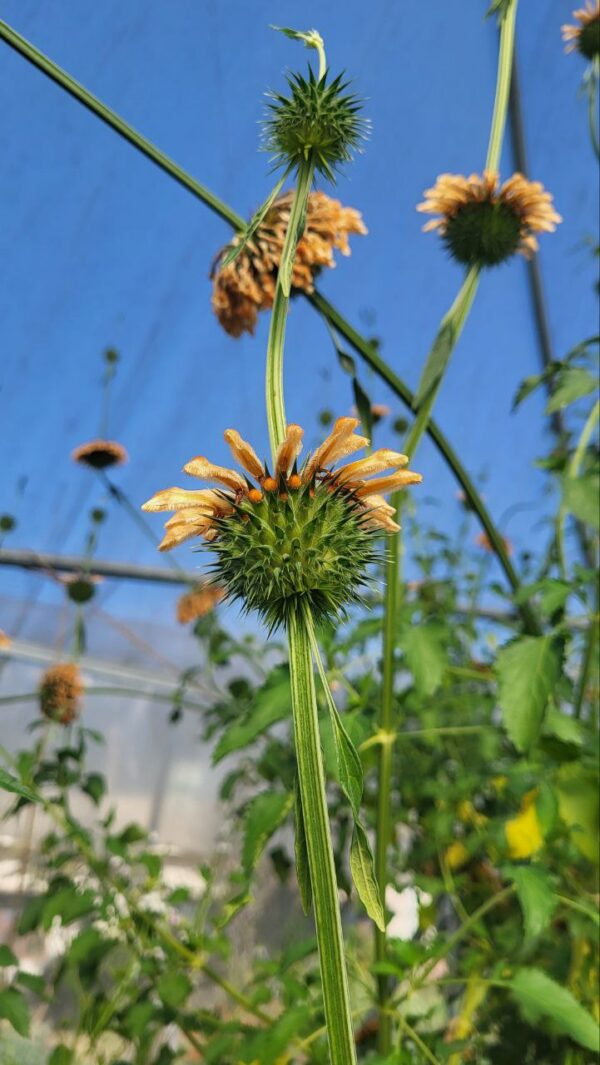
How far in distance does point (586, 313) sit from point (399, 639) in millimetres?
3030

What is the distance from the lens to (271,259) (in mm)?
576

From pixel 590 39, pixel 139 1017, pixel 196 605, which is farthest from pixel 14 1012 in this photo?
pixel 590 39

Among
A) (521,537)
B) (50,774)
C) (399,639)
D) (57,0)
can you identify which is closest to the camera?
(399,639)

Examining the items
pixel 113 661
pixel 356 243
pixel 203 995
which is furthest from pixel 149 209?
pixel 203 995

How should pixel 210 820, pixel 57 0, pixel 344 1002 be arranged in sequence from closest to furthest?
1. pixel 344 1002
2. pixel 57 0
3. pixel 210 820

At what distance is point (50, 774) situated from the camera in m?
1.08

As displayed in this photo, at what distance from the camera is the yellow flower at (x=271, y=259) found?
1.90 feet

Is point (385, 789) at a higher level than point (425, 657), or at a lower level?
lower

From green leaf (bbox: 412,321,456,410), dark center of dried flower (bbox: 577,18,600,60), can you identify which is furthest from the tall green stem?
dark center of dried flower (bbox: 577,18,600,60)

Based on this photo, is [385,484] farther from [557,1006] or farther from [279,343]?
[557,1006]

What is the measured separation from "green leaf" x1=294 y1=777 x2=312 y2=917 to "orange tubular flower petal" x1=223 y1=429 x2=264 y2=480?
15 centimetres

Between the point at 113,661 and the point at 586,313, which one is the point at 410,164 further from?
the point at 113,661

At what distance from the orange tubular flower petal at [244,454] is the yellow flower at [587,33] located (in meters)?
0.95

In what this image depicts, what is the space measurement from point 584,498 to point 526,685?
243 mm
